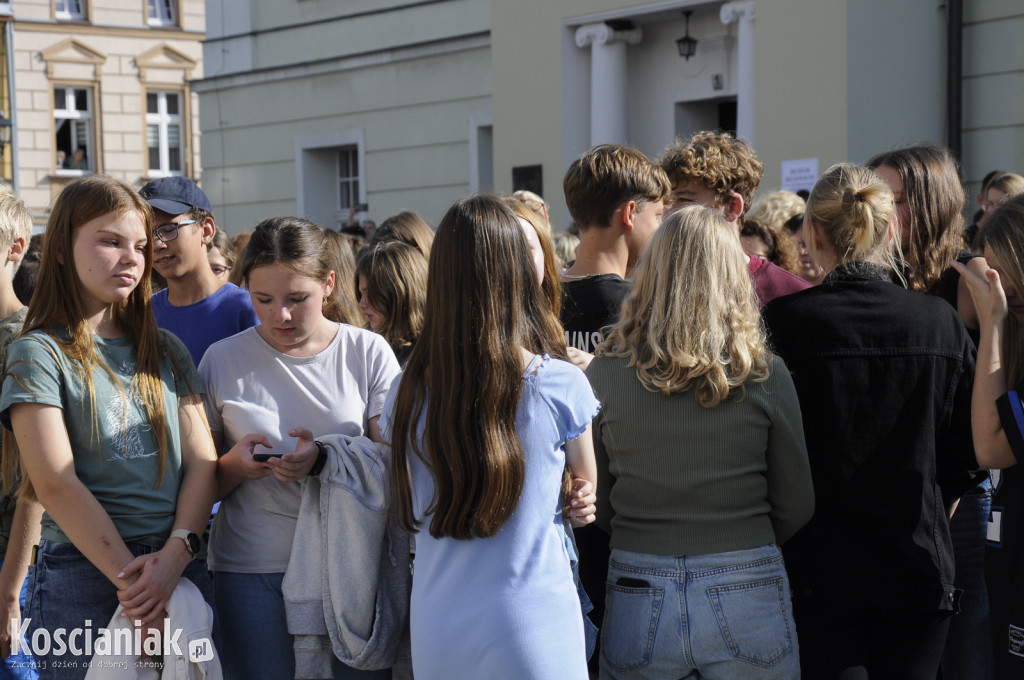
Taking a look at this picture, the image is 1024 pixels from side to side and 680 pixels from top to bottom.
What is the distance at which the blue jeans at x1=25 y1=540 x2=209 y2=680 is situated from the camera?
9.12ft

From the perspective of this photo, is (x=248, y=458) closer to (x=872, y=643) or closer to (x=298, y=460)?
(x=298, y=460)

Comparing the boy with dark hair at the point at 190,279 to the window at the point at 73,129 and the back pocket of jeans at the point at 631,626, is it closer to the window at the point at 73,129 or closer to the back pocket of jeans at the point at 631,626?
the back pocket of jeans at the point at 631,626

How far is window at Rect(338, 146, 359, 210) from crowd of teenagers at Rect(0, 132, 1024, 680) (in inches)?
511

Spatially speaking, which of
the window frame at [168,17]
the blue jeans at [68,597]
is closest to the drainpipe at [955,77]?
the blue jeans at [68,597]

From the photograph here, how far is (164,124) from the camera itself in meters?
29.8

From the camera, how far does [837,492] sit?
9.77 ft

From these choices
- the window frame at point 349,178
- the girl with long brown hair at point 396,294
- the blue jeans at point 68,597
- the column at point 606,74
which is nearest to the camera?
the blue jeans at point 68,597

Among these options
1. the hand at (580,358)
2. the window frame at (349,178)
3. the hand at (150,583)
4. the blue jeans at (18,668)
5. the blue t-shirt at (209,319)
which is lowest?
the blue jeans at (18,668)

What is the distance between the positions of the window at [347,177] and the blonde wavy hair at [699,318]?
1342cm

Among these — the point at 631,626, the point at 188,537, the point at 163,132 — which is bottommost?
the point at 631,626

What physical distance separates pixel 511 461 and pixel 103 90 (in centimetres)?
2962

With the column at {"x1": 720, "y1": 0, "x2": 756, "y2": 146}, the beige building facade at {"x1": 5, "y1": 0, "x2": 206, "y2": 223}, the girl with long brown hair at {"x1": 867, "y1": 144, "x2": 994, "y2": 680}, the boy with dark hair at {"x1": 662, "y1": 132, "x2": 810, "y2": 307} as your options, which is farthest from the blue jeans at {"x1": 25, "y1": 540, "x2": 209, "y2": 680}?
the beige building facade at {"x1": 5, "y1": 0, "x2": 206, "y2": 223}

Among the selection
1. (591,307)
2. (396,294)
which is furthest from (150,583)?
(591,307)

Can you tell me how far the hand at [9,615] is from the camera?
3182 millimetres
